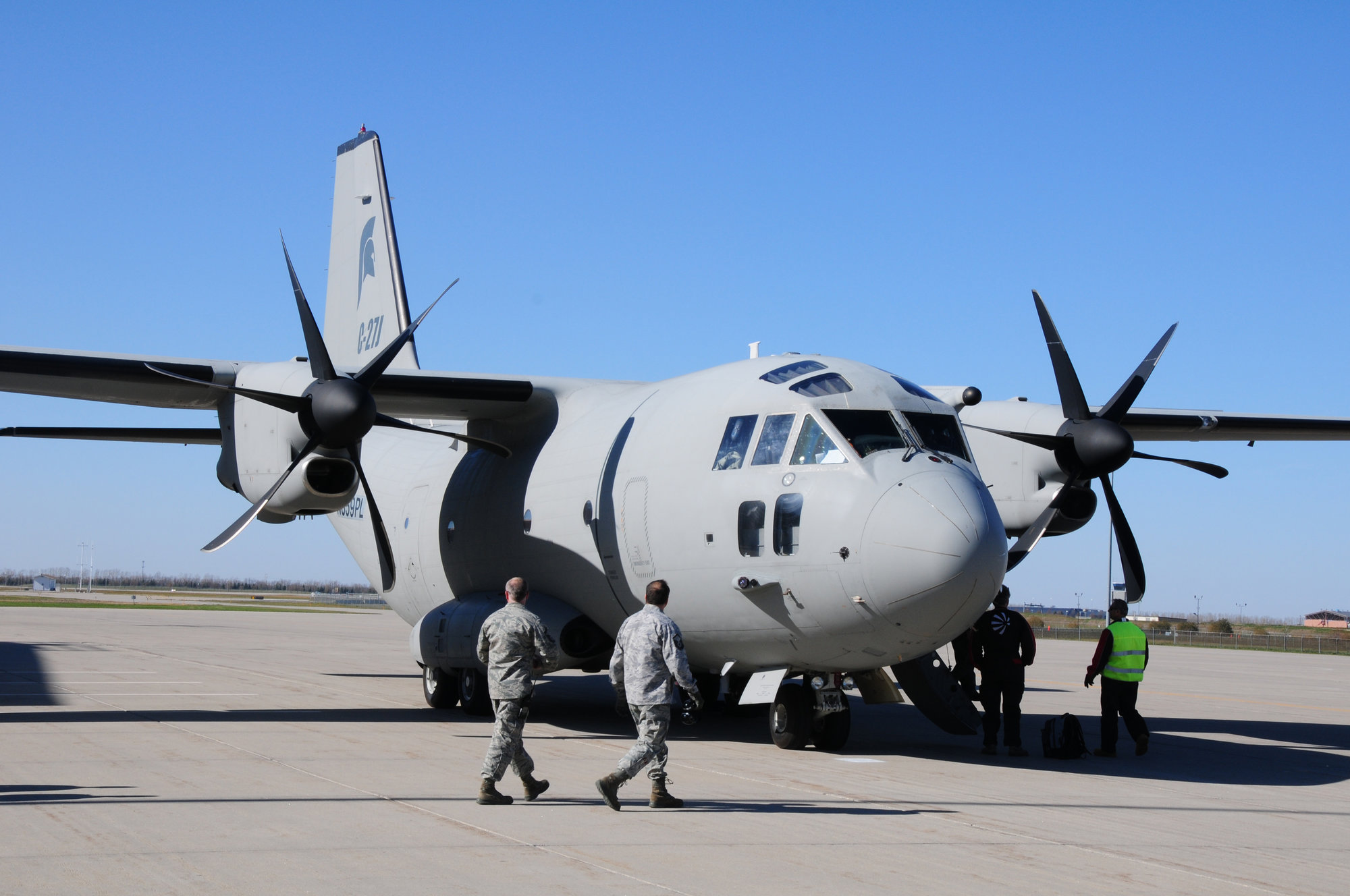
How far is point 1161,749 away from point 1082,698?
7.54m

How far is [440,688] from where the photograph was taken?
16.5 m

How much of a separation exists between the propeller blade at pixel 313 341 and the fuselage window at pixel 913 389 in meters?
6.40

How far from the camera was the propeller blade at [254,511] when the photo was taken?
14.2 metres

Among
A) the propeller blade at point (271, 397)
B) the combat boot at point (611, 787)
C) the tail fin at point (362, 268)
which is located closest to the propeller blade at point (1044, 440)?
the combat boot at point (611, 787)

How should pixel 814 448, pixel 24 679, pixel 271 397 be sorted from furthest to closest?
1. pixel 24 679
2. pixel 271 397
3. pixel 814 448

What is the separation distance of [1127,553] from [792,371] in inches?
215

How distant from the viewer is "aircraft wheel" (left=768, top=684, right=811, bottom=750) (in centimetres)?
1253

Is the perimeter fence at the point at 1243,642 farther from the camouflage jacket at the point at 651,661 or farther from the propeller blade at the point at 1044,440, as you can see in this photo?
the camouflage jacket at the point at 651,661

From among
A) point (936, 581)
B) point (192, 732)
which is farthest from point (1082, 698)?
point (192, 732)

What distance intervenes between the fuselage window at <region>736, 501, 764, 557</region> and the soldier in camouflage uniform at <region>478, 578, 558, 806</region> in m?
3.07

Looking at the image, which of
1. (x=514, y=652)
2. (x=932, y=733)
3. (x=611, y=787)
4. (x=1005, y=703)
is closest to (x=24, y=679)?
(x=514, y=652)

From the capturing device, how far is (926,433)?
12031mm

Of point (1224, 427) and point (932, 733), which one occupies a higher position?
point (1224, 427)

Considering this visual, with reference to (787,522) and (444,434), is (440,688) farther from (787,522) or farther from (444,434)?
(787,522)
